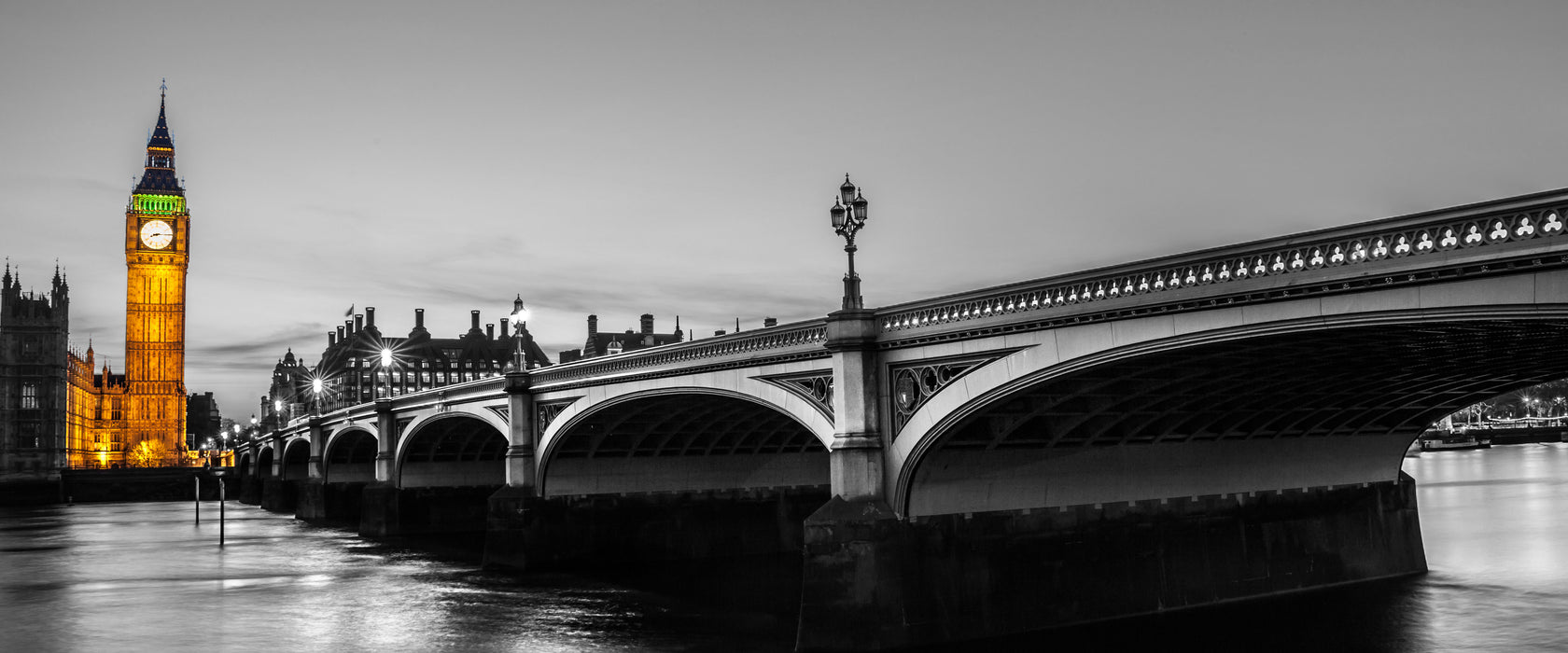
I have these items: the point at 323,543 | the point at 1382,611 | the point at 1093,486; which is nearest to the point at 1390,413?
the point at 1382,611

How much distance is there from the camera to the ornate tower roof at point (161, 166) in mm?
157875

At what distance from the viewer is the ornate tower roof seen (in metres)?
158

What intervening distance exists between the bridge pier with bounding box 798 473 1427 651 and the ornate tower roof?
15543cm

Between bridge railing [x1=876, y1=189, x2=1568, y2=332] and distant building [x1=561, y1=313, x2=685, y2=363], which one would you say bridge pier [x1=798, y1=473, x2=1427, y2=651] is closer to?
bridge railing [x1=876, y1=189, x2=1568, y2=332]

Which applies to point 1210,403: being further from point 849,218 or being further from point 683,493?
point 683,493

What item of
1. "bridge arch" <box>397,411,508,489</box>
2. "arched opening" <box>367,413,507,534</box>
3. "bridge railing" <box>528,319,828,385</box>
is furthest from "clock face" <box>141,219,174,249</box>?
"bridge railing" <box>528,319,828,385</box>

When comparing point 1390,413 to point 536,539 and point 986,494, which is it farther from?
point 536,539

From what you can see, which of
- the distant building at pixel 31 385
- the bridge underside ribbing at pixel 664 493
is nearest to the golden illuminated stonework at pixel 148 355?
the distant building at pixel 31 385

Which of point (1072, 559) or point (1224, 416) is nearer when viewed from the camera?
point (1072, 559)

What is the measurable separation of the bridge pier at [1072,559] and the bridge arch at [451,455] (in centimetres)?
3243

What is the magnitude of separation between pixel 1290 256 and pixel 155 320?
6221 inches

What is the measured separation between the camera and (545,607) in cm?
3272

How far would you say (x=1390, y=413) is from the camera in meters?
30.8

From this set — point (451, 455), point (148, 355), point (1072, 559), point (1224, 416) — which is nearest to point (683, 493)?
point (451, 455)
